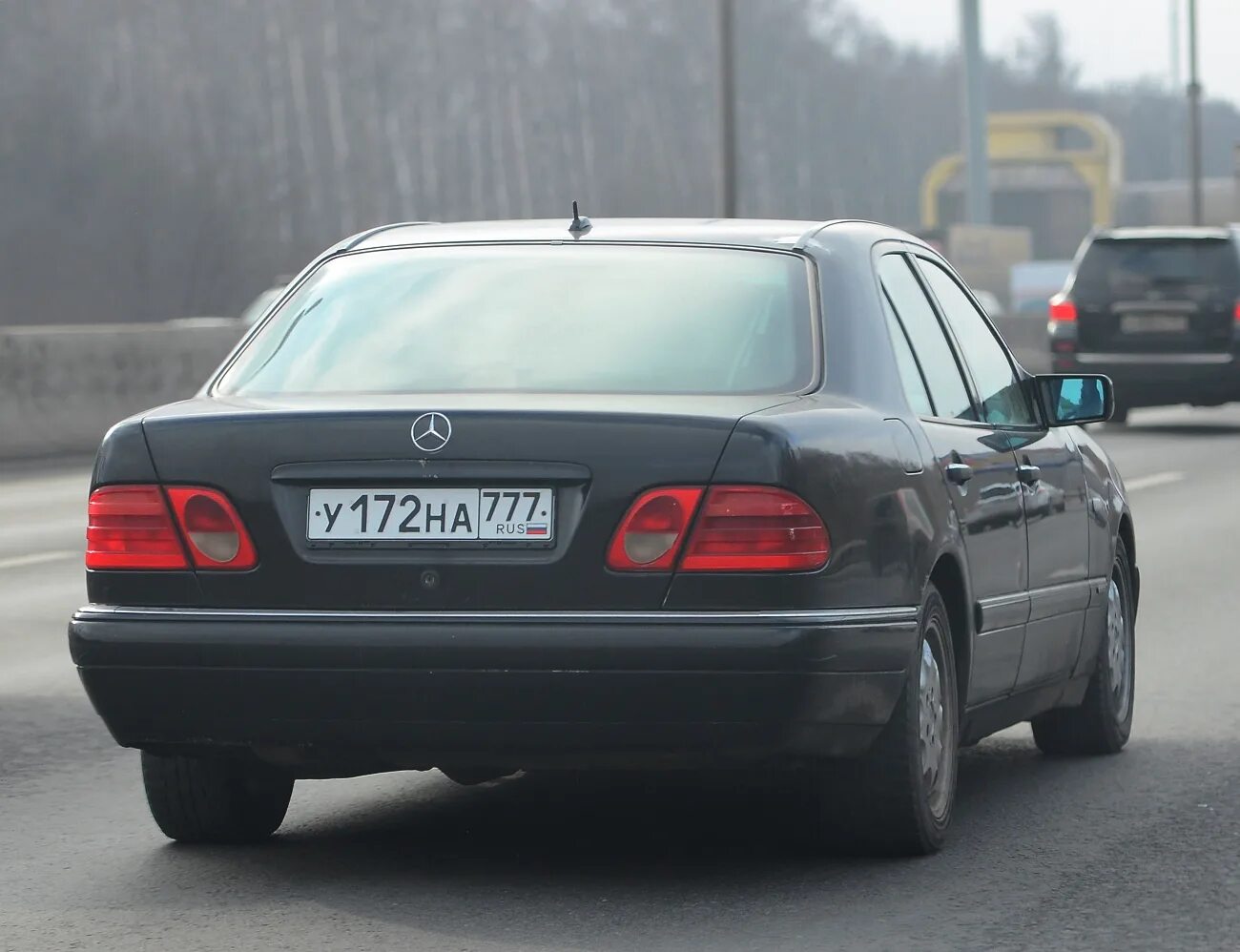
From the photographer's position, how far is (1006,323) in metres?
37.5

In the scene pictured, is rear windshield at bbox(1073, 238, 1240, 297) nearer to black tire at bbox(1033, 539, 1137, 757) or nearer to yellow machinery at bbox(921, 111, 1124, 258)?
black tire at bbox(1033, 539, 1137, 757)

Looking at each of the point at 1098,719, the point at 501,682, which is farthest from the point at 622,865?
the point at 1098,719

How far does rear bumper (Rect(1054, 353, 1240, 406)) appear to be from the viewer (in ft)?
82.3

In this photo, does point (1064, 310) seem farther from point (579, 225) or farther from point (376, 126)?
point (376, 126)

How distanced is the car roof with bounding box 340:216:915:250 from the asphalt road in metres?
1.26

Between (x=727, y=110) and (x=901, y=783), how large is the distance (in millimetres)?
28214

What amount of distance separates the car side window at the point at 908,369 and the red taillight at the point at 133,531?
5.31 ft

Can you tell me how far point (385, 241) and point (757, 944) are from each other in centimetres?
217

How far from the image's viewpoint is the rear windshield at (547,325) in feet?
18.4

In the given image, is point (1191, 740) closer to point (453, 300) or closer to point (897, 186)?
point (453, 300)

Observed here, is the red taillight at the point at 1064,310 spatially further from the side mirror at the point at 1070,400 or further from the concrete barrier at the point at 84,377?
the side mirror at the point at 1070,400

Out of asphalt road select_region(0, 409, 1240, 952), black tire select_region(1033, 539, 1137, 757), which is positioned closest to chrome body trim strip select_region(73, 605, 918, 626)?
asphalt road select_region(0, 409, 1240, 952)

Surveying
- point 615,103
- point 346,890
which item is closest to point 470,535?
point 346,890

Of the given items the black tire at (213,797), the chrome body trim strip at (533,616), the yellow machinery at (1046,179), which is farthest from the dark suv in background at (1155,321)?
the yellow machinery at (1046,179)
